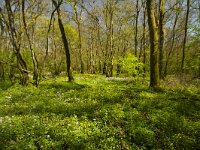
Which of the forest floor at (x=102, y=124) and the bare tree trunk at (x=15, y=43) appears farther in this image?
the bare tree trunk at (x=15, y=43)

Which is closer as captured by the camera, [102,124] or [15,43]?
[102,124]

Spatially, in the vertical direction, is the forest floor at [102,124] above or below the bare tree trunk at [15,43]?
below

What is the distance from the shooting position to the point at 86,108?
33.7 ft

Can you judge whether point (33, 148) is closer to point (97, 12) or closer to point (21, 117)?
point (21, 117)

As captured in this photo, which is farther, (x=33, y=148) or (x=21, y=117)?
(x=21, y=117)

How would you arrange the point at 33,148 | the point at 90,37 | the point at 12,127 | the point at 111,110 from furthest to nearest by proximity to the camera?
the point at 90,37
the point at 111,110
the point at 12,127
the point at 33,148

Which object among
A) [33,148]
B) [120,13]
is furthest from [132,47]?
[33,148]

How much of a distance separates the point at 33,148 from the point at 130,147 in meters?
2.66

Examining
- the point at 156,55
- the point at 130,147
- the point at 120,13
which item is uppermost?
the point at 120,13

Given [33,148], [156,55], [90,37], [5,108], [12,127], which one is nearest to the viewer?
[33,148]

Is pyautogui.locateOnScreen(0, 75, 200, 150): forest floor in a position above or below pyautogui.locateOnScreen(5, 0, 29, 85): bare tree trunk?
below

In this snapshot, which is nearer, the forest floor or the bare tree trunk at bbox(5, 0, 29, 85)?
the forest floor

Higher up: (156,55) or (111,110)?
(156,55)

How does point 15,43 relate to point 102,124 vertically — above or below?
above
